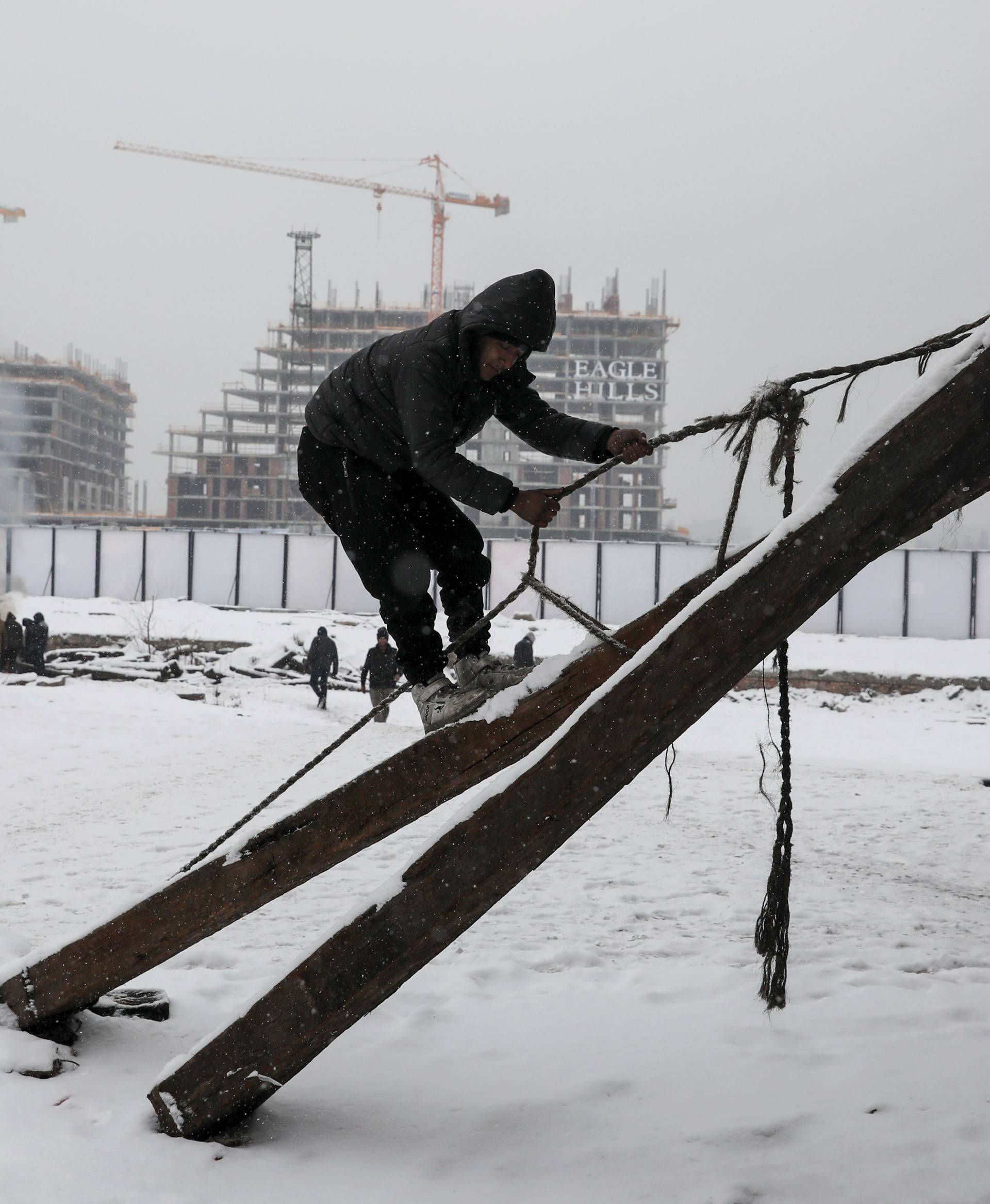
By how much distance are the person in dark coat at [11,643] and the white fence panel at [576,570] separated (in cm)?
1325

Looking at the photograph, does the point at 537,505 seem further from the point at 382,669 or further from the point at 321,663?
the point at 321,663

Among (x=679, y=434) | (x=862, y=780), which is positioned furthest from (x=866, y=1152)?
(x=862, y=780)

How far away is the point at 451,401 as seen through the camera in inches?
111

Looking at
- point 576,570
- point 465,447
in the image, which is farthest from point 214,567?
point 465,447

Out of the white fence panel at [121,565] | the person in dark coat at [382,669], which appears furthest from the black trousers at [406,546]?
the white fence panel at [121,565]

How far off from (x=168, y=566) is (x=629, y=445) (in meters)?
27.4

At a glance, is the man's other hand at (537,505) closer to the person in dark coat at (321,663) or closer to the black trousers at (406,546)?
the black trousers at (406,546)

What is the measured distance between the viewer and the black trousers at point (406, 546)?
120 inches

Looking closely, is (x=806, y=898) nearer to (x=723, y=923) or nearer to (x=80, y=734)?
(x=723, y=923)

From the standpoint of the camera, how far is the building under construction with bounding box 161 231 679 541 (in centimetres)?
7569

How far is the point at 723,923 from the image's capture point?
4.62 metres

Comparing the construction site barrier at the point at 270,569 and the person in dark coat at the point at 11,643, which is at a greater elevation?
the construction site barrier at the point at 270,569

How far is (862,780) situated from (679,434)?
363 inches

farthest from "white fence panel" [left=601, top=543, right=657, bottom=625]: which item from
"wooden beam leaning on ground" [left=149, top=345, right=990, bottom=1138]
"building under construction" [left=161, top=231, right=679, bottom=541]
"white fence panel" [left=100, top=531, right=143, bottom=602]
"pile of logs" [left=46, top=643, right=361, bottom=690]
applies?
"building under construction" [left=161, top=231, right=679, bottom=541]
